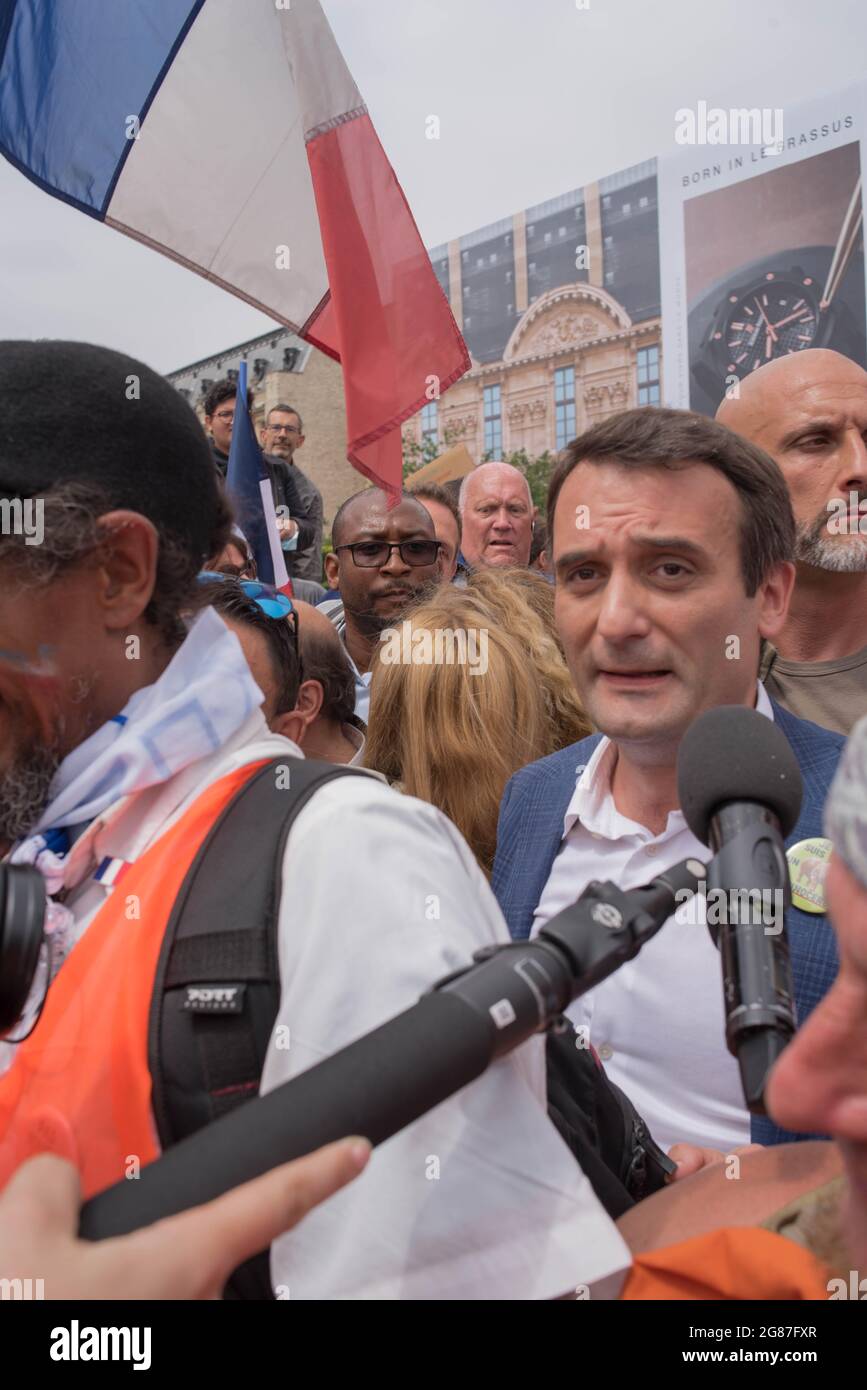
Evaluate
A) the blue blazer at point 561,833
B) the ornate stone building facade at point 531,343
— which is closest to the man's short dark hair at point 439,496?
the blue blazer at point 561,833

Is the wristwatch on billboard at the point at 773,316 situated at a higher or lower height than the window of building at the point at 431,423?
lower

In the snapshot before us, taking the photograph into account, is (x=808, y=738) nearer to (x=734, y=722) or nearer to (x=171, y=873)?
(x=734, y=722)

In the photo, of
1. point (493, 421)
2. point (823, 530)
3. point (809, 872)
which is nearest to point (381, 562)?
point (823, 530)

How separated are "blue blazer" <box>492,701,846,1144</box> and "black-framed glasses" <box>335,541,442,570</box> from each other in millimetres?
1907

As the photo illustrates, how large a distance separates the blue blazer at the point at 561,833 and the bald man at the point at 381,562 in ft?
6.15

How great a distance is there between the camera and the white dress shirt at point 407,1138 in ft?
3.72

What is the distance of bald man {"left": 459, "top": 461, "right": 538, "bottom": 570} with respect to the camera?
574 cm

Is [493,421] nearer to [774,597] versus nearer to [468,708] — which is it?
[468,708]

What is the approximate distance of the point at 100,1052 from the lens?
1.18m

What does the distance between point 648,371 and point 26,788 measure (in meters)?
41.7

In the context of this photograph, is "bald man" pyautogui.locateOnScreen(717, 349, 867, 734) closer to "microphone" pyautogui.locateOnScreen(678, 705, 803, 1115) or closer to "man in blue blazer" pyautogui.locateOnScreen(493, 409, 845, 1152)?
"man in blue blazer" pyautogui.locateOnScreen(493, 409, 845, 1152)

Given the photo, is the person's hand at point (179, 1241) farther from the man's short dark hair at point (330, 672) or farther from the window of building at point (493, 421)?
the window of building at point (493, 421)

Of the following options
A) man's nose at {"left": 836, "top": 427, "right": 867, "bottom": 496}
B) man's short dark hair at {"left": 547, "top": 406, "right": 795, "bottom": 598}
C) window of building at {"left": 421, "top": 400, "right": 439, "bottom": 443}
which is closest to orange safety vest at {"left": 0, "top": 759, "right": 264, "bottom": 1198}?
man's short dark hair at {"left": 547, "top": 406, "right": 795, "bottom": 598}

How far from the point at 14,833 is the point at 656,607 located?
138 cm
